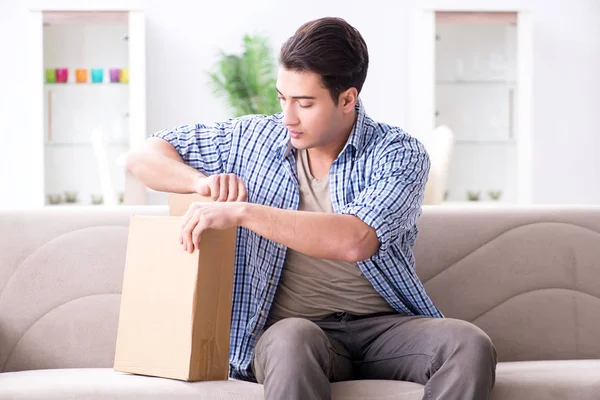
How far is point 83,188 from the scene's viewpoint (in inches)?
228

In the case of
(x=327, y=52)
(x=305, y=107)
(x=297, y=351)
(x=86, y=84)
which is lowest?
(x=297, y=351)

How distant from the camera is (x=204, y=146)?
6.95 ft

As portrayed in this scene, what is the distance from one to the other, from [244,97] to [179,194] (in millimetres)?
4008

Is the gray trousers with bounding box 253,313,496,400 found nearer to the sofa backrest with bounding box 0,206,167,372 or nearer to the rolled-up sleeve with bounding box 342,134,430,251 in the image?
the rolled-up sleeve with bounding box 342,134,430,251

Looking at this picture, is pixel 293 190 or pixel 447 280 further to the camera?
pixel 447 280

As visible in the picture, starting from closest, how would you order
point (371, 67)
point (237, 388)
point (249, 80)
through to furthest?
1. point (237, 388)
2. point (249, 80)
3. point (371, 67)

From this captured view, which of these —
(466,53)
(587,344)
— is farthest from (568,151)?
(587,344)

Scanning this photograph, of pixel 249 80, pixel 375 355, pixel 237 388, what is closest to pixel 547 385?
pixel 375 355

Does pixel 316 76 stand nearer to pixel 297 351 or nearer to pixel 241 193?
pixel 241 193

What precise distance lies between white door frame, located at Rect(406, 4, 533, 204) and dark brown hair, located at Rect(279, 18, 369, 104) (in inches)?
152

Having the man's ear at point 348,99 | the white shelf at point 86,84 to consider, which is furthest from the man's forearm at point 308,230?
the white shelf at point 86,84

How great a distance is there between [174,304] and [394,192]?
0.54 meters

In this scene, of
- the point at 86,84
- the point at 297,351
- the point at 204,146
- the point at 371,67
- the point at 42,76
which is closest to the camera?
the point at 297,351

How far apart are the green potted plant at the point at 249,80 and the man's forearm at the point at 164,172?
12.5ft
